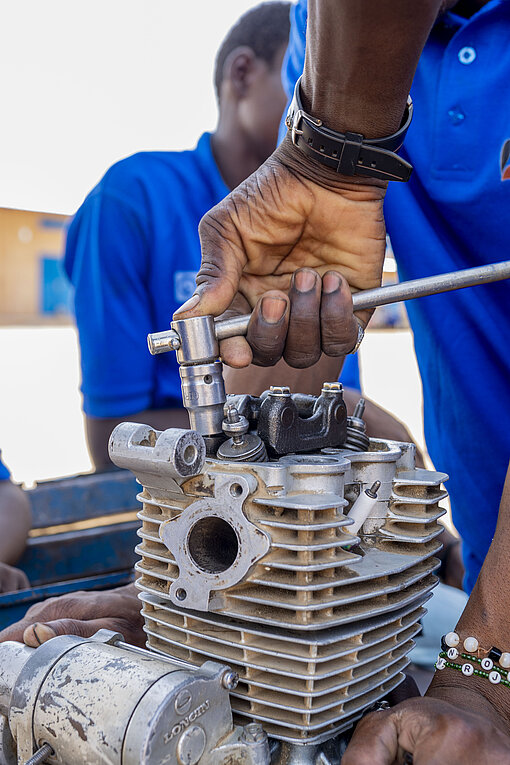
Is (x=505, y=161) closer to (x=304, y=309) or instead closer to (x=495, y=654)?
(x=304, y=309)

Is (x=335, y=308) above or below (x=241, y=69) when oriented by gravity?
below

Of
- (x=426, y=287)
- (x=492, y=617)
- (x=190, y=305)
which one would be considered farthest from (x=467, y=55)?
(x=492, y=617)

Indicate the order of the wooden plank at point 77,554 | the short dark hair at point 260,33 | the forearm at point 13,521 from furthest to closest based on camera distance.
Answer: the short dark hair at point 260,33 < the wooden plank at point 77,554 < the forearm at point 13,521

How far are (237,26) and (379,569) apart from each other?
3714 mm

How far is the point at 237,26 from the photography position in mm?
3967

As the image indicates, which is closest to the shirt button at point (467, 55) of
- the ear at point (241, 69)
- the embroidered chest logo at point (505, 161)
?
the embroidered chest logo at point (505, 161)

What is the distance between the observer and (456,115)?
5.07 feet

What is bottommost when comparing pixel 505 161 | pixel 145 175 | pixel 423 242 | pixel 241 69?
pixel 423 242

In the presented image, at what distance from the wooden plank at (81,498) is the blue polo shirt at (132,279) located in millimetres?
775

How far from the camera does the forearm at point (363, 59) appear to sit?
1.03 m

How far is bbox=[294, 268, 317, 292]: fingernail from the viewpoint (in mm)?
1207

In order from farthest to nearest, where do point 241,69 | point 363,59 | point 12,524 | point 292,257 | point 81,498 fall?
point 241,69, point 81,498, point 12,524, point 292,257, point 363,59

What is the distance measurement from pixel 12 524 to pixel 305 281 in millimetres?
1604

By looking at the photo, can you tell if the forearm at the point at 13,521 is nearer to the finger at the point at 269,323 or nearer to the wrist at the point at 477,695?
the finger at the point at 269,323
